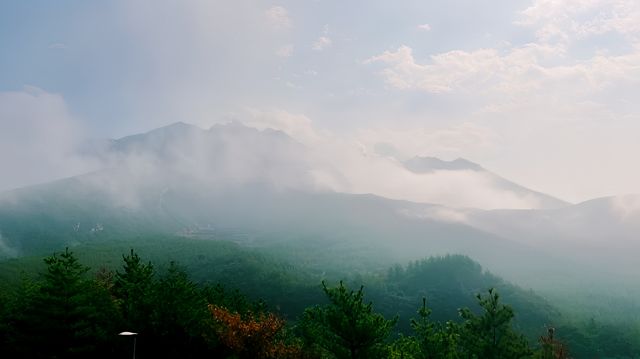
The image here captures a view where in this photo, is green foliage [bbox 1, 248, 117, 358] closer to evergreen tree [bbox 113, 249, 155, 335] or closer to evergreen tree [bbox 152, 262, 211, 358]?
evergreen tree [bbox 113, 249, 155, 335]

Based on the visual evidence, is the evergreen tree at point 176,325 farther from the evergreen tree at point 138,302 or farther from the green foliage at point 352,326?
the green foliage at point 352,326

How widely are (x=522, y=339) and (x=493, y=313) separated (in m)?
2.77

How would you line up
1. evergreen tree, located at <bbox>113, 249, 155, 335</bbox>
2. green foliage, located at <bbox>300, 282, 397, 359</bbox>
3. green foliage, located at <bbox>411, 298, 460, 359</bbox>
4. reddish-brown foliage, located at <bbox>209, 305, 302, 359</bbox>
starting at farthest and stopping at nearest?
evergreen tree, located at <bbox>113, 249, 155, 335</bbox> < reddish-brown foliage, located at <bbox>209, 305, 302, 359</bbox> < green foliage, located at <bbox>300, 282, 397, 359</bbox> < green foliage, located at <bbox>411, 298, 460, 359</bbox>

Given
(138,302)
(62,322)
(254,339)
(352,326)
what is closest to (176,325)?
(138,302)

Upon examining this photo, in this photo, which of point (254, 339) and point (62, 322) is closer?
point (254, 339)

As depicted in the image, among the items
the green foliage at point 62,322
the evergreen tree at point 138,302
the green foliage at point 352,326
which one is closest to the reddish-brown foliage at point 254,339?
the green foliage at point 352,326

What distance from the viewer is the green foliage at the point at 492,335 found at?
32312 mm

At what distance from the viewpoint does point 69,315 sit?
40.2 metres

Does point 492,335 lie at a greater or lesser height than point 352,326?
Answer: lesser

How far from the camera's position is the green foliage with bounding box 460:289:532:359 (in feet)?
106

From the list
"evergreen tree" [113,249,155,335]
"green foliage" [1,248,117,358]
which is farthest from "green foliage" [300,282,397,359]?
"green foliage" [1,248,117,358]

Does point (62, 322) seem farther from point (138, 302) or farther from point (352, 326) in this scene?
point (352, 326)

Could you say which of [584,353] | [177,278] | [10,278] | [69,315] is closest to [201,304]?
[177,278]

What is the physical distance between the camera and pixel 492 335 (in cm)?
3297
